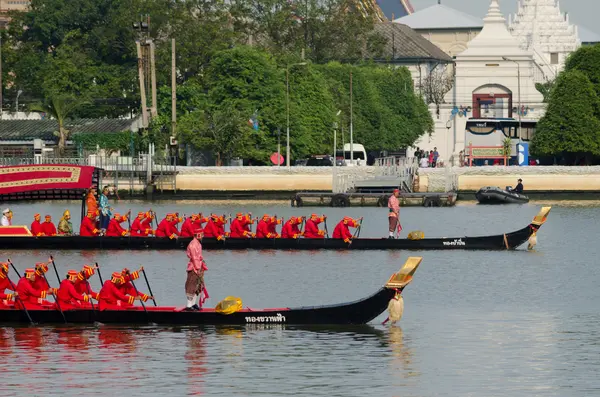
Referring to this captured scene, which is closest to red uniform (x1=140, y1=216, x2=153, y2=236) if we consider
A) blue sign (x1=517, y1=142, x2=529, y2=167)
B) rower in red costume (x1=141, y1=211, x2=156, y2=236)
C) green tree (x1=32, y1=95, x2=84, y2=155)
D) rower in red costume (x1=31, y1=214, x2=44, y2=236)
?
rower in red costume (x1=141, y1=211, x2=156, y2=236)

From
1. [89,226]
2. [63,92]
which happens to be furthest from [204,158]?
[89,226]

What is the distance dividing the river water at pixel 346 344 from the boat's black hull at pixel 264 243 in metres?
1.37

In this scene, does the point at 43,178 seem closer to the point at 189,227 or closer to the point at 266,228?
the point at 189,227

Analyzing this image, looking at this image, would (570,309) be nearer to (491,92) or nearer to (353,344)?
(353,344)

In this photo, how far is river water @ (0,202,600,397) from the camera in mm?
31562

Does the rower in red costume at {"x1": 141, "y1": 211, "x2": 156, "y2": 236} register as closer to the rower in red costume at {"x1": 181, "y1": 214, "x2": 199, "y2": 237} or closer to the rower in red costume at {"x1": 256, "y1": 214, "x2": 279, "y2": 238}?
the rower in red costume at {"x1": 181, "y1": 214, "x2": 199, "y2": 237}

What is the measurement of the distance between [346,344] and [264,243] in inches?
835

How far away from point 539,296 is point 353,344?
40.0ft

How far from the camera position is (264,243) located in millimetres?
56906

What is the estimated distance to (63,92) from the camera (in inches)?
4838

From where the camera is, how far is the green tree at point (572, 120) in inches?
4222

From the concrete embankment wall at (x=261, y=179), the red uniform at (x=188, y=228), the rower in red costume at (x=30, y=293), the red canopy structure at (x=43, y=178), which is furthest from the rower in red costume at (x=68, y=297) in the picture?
the concrete embankment wall at (x=261, y=179)

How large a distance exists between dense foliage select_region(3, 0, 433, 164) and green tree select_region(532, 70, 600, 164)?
1619 centimetres

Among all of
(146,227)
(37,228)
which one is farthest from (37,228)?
(146,227)
